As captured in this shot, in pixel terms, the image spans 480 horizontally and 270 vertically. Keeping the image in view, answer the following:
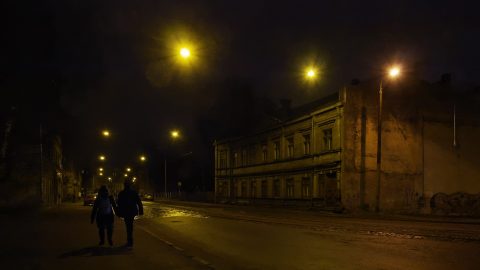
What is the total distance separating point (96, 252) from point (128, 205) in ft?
5.09

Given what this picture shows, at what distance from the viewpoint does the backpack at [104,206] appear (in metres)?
13.8

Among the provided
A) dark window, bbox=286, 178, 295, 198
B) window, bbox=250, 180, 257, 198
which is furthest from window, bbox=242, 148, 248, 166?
dark window, bbox=286, 178, 295, 198

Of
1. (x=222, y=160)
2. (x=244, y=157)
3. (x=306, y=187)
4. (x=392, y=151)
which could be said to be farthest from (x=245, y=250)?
(x=222, y=160)

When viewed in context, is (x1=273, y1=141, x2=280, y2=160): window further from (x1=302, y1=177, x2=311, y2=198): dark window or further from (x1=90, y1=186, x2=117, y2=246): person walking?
(x1=90, y1=186, x2=117, y2=246): person walking

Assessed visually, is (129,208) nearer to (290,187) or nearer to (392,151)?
(392,151)

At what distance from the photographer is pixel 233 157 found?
62375mm

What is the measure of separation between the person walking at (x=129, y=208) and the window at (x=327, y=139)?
30507 millimetres

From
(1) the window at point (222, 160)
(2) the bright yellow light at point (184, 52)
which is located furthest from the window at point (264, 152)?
(2) the bright yellow light at point (184, 52)

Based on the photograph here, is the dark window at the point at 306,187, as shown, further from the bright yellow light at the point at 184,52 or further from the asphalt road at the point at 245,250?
the bright yellow light at the point at 184,52

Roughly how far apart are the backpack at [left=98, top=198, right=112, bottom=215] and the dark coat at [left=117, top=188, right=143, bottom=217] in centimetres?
43

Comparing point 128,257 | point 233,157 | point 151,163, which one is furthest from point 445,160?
point 151,163

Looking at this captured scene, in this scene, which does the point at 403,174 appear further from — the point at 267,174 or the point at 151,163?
the point at 151,163

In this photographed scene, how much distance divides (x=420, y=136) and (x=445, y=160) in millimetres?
3341

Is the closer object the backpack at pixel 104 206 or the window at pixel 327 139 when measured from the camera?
the backpack at pixel 104 206
